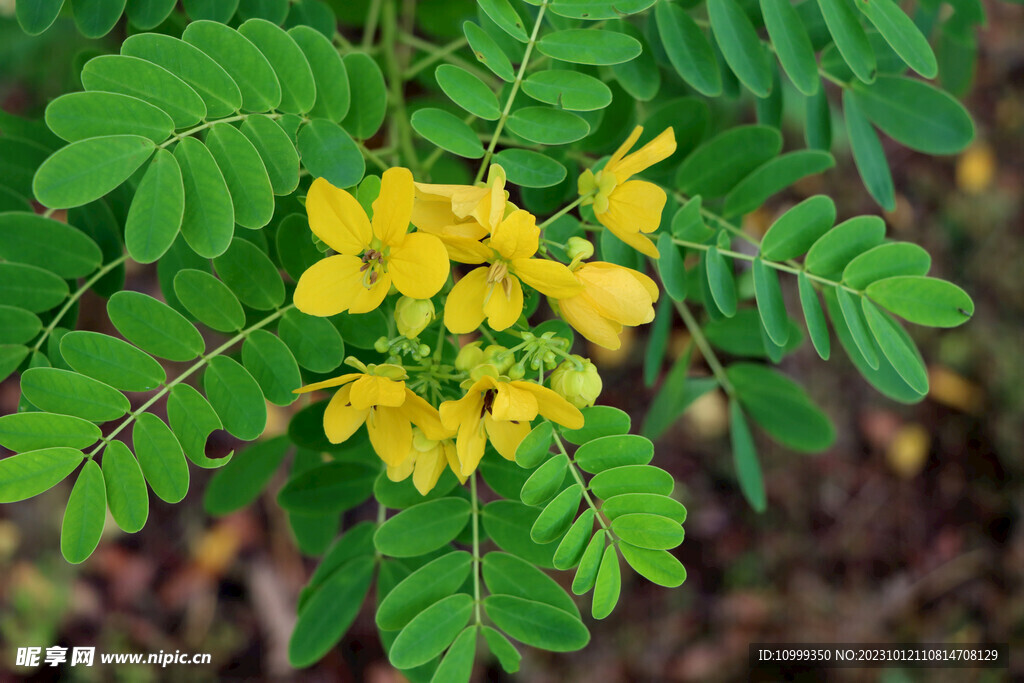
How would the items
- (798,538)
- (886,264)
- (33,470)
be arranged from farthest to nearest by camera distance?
(798,538)
(886,264)
(33,470)

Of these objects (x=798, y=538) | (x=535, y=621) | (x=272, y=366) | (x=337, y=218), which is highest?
(x=337, y=218)

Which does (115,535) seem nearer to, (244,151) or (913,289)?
(244,151)

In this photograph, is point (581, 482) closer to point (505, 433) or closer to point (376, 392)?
point (505, 433)

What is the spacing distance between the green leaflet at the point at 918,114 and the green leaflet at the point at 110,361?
1.44 m

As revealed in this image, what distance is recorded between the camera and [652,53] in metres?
1.46

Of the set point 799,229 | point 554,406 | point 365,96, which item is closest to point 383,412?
point 554,406

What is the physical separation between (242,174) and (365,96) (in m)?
0.29

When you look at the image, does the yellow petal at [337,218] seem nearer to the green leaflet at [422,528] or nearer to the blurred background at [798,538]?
the green leaflet at [422,528]

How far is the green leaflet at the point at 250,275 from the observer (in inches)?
50.2

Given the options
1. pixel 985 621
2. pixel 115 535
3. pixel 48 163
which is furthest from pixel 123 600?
pixel 985 621

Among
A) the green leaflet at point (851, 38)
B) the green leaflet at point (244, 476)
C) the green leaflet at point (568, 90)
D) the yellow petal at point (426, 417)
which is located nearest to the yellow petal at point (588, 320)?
the yellow petal at point (426, 417)

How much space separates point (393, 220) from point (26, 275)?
28.0 inches

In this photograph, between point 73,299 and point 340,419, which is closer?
point 340,419

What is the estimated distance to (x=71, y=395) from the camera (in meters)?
1.15
